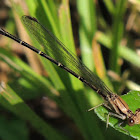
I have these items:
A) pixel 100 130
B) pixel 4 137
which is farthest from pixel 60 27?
pixel 4 137

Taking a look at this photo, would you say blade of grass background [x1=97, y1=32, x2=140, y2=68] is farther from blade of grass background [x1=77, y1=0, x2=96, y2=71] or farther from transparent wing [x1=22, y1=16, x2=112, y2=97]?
transparent wing [x1=22, y1=16, x2=112, y2=97]

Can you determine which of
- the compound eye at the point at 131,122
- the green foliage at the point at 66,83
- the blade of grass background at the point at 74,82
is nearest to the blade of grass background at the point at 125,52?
the green foliage at the point at 66,83

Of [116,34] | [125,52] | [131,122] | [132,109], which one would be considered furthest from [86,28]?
[131,122]

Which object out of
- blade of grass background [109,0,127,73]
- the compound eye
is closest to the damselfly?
the compound eye

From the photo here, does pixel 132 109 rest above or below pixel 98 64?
below

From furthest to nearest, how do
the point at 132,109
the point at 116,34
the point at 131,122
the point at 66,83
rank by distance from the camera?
the point at 116,34, the point at 66,83, the point at 132,109, the point at 131,122

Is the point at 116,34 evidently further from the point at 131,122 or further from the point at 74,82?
the point at 131,122

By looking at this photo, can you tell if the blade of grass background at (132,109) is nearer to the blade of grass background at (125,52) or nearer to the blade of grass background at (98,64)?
the blade of grass background at (98,64)
